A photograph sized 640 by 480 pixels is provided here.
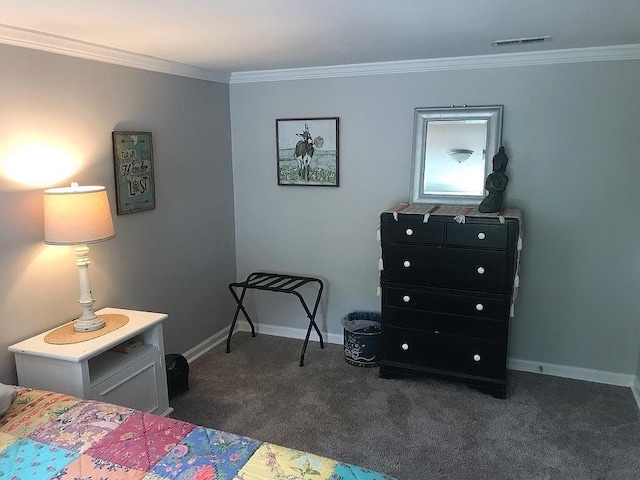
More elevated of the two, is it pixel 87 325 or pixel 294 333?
pixel 87 325

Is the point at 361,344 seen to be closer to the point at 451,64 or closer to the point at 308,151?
the point at 308,151

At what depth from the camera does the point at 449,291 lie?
318 centimetres

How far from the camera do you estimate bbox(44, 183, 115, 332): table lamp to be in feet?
7.87

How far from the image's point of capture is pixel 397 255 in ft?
10.7

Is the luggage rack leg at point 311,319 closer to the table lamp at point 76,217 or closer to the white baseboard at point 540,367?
the white baseboard at point 540,367

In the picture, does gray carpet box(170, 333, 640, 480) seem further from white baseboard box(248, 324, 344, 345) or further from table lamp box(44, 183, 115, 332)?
table lamp box(44, 183, 115, 332)

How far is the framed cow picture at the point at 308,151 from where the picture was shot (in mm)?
3820

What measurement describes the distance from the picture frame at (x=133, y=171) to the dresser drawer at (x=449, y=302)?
1649mm

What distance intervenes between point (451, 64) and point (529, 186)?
3.14ft

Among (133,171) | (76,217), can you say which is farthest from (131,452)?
(133,171)

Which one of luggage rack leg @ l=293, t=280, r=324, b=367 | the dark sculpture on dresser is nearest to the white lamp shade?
luggage rack leg @ l=293, t=280, r=324, b=367

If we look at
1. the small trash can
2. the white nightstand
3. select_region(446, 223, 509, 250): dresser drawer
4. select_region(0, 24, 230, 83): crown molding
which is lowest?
the small trash can

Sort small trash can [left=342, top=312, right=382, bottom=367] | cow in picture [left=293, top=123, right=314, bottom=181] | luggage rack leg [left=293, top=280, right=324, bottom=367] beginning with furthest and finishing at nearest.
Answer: cow in picture [left=293, top=123, right=314, bottom=181]
luggage rack leg [left=293, top=280, right=324, bottom=367]
small trash can [left=342, top=312, right=382, bottom=367]

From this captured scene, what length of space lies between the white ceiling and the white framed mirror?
0.40 m
